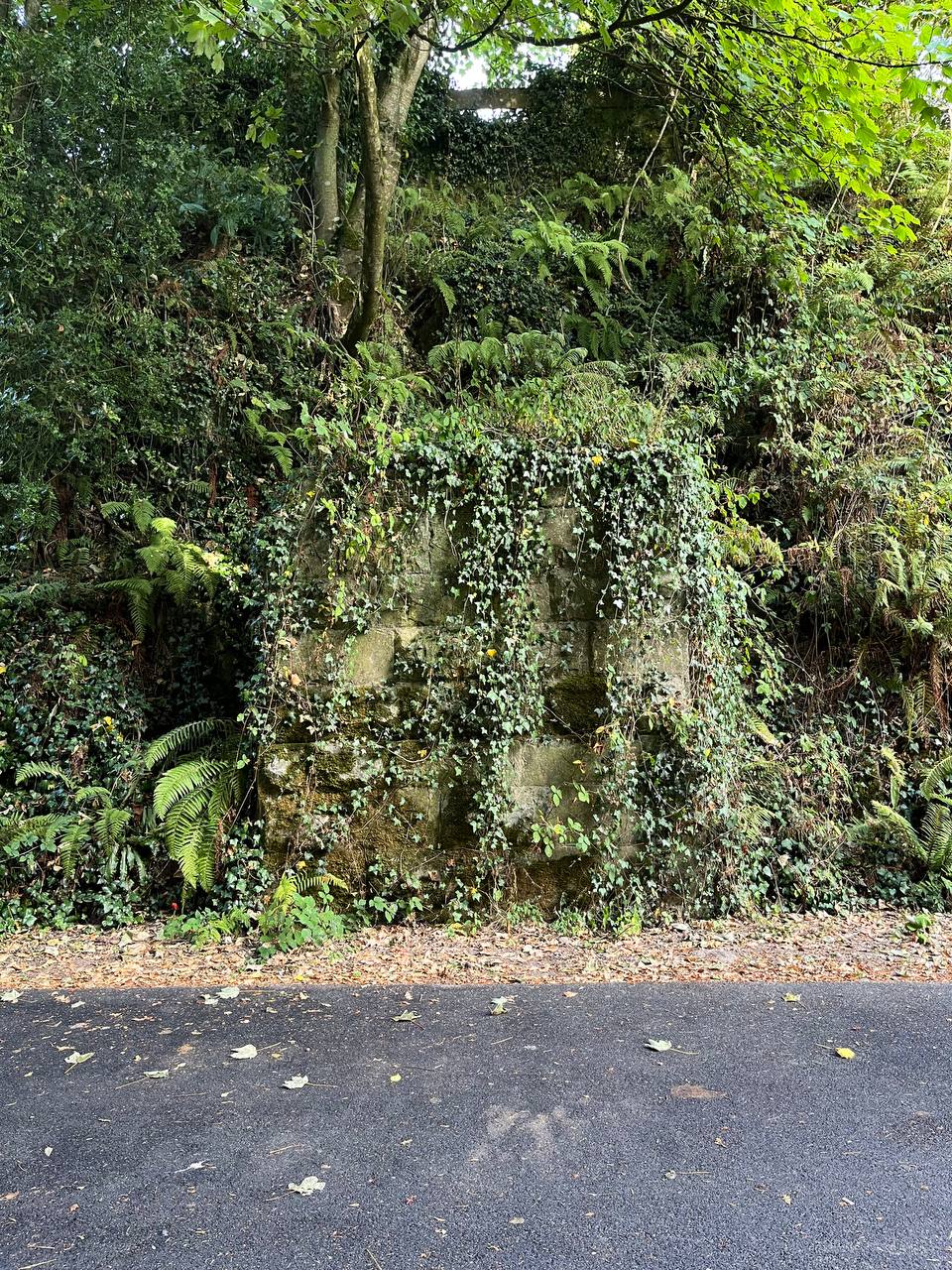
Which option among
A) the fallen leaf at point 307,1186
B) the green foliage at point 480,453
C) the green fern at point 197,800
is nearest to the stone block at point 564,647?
the green foliage at point 480,453

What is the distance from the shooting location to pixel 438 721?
20.6ft

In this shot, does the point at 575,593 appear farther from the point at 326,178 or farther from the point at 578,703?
the point at 326,178

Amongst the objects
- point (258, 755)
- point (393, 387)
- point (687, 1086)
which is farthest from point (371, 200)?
point (687, 1086)

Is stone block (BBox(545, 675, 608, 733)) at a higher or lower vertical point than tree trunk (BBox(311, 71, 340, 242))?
lower

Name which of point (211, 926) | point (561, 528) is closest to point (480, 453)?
point (561, 528)

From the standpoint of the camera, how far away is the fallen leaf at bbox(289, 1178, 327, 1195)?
2.89 m

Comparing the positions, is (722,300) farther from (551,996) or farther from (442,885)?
(551,996)

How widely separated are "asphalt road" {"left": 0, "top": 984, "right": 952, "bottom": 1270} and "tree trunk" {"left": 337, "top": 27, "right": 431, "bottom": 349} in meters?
6.30

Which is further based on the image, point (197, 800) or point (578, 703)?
point (578, 703)

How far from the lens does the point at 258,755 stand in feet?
20.4

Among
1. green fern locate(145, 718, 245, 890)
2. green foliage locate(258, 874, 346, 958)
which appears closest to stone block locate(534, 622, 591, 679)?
green foliage locate(258, 874, 346, 958)

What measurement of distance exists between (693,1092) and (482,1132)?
3.15 feet

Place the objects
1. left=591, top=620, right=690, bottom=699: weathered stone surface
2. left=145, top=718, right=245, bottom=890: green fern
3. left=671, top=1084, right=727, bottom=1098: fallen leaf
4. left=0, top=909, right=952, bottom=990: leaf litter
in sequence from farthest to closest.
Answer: left=591, top=620, right=690, bottom=699: weathered stone surface, left=145, top=718, right=245, bottom=890: green fern, left=0, top=909, right=952, bottom=990: leaf litter, left=671, top=1084, right=727, bottom=1098: fallen leaf

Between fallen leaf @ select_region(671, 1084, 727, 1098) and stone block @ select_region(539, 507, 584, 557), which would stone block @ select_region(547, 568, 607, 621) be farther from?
fallen leaf @ select_region(671, 1084, 727, 1098)
